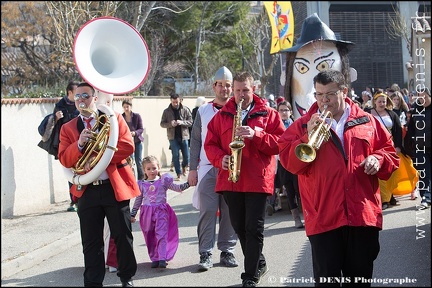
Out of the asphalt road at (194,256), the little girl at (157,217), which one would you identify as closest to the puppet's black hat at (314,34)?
the asphalt road at (194,256)

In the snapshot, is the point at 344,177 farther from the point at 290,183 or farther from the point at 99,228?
the point at 290,183

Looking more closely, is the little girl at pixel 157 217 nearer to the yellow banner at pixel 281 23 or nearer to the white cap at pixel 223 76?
the white cap at pixel 223 76

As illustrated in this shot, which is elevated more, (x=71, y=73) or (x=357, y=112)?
(x=71, y=73)

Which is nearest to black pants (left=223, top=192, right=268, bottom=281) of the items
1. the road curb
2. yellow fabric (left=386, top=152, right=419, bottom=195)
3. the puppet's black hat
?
the road curb

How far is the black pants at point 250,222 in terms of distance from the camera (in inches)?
248

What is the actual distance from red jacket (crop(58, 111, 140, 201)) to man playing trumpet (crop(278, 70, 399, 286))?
170 cm

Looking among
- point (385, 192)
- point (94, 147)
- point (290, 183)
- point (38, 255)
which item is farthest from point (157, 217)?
point (385, 192)

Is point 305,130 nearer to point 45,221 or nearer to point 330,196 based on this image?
point 330,196

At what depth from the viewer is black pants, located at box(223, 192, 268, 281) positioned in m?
6.29

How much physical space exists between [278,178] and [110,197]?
16.1 ft

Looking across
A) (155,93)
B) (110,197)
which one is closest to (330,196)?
(110,197)

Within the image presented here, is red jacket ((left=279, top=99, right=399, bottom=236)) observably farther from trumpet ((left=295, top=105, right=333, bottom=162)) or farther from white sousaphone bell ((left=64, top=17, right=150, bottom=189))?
white sousaphone bell ((left=64, top=17, right=150, bottom=189))

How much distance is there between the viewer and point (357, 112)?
16.7 ft

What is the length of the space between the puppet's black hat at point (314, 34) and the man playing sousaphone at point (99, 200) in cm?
405
